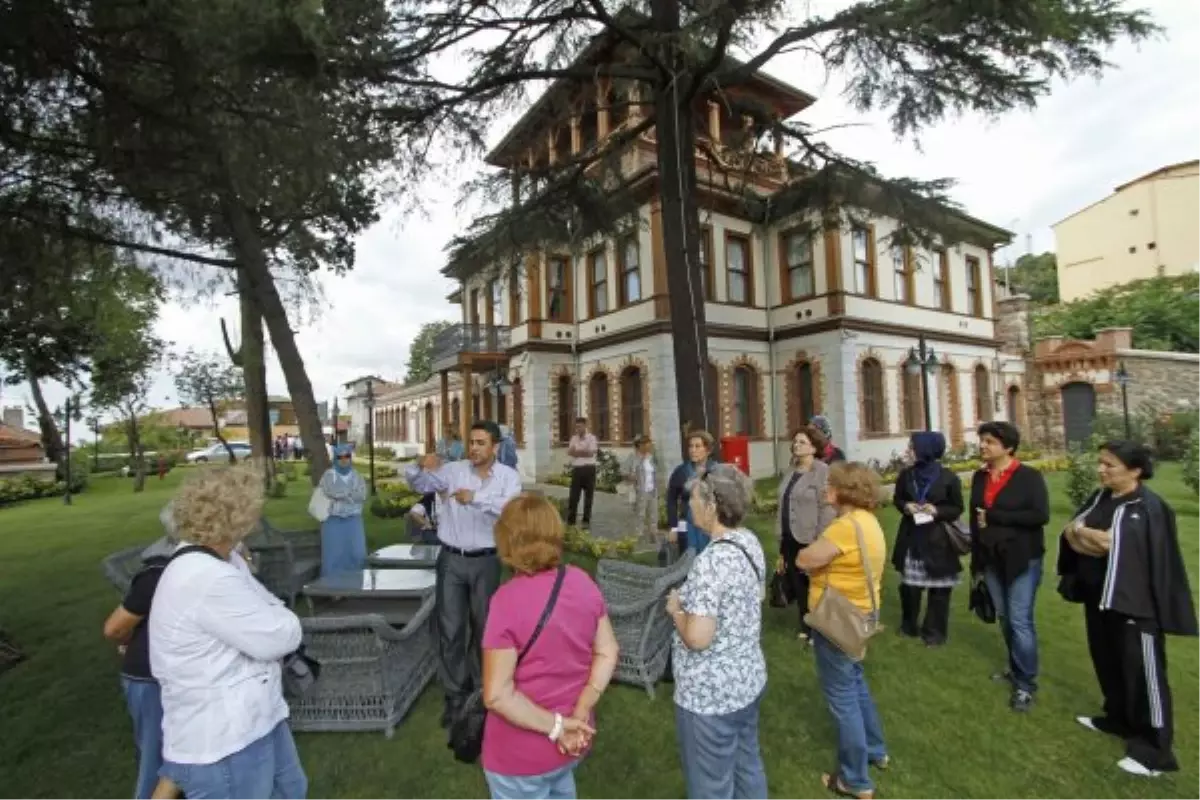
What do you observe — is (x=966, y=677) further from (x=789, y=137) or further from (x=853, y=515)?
(x=789, y=137)

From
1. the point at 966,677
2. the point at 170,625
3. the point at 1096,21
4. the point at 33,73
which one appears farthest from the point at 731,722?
the point at 1096,21

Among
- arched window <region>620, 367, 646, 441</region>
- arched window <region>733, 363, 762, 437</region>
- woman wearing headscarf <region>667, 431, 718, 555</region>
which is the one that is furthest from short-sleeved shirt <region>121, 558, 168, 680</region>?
arched window <region>733, 363, 762, 437</region>

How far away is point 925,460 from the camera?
4.98 m

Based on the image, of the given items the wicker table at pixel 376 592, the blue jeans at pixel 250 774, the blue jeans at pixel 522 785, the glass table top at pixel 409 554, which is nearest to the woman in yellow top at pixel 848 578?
the blue jeans at pixel 522 785

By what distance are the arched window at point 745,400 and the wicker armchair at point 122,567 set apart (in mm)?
14741

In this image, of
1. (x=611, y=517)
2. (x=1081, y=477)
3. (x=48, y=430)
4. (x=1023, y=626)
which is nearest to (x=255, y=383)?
(x=611, y=517)

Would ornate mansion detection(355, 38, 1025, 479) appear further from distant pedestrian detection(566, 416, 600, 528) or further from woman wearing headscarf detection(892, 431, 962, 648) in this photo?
woman wearing headscarf detection(892, 431, 962, 648)

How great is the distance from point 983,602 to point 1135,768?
48.9 inches

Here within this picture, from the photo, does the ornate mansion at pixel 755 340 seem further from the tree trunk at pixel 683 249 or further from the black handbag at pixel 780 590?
the black handbag at pixel 780 590

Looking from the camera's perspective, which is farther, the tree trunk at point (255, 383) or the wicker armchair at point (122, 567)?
the tree trunk at point (255, 383)

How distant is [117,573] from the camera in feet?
16.1

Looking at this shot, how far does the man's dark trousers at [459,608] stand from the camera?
405 centimetres

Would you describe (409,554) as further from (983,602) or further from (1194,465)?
(1194,465)

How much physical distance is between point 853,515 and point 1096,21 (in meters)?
6.73
